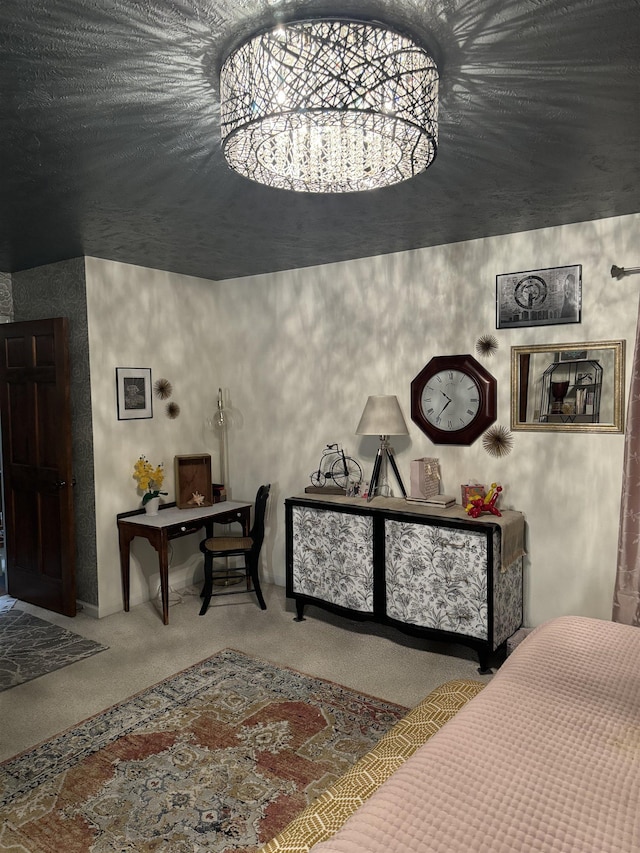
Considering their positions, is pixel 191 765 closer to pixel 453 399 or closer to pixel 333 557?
pixel 333 557

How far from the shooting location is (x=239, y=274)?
4.84 meters

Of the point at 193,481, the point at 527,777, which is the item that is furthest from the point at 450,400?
the point at 527,777

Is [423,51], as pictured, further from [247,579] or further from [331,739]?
[247,579]

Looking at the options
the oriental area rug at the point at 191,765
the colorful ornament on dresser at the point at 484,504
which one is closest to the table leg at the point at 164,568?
the oriental area rug at the point at 191,765

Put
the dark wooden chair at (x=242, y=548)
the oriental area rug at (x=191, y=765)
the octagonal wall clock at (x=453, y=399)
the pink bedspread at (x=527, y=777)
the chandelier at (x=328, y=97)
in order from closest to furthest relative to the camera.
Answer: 1. the pink bedspread at (x=527, y=777)
2. the chandelier at (x=328, y=97)
3. the oriental area rug at (x=191, y=765)
4. the octagonal wall clock at (x=453, y=399)
5. the dark wooden chair at (x=242, y=548)

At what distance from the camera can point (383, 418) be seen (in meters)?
3.89

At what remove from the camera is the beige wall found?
136 inches

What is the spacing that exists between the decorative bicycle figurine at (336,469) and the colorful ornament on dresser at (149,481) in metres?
1.15

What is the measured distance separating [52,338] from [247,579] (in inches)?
90.6

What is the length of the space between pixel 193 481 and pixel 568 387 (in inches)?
111

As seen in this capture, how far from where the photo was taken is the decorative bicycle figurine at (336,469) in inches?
174

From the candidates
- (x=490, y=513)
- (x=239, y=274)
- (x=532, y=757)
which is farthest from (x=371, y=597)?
(x=239, y=274)

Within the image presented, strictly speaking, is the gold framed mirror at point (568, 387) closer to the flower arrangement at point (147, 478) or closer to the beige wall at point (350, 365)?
the beige wall at point (350, 365)

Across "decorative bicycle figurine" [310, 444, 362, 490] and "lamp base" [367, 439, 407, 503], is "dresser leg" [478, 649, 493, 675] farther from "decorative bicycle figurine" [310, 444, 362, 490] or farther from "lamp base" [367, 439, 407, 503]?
"decorative bicycle figurine" [310, 444, 362, 490]
